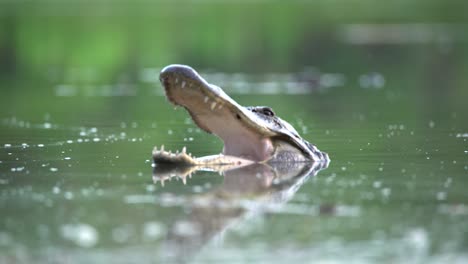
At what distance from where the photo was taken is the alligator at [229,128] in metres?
10.7

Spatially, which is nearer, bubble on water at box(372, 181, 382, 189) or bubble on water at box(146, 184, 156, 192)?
bubble on water at box(146, 184, 156, 192)

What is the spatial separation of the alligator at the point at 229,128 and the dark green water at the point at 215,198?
1.36 feet

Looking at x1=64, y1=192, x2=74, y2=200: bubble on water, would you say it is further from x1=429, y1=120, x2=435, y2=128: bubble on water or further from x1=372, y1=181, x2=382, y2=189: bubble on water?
x1=429, y1=120, x2=435, y2=128: bubble on water

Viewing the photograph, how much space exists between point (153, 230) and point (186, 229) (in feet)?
0.71

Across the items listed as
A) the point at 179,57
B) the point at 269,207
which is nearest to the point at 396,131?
the point at 269,207

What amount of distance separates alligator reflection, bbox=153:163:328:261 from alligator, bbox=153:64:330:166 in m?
0.13

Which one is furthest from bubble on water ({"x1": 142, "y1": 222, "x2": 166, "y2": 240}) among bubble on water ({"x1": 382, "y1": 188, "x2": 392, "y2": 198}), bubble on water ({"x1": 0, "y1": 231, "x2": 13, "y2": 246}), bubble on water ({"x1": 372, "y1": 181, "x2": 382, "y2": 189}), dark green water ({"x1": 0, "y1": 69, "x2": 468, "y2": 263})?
bubble on water ({"x1": 372, "y1": 181, "x2": 382, "y2": 189})

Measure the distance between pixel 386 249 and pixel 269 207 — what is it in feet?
5.21

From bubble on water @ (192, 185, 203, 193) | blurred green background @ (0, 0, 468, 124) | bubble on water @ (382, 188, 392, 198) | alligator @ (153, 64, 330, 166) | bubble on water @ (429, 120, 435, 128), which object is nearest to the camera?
bubble on water @ (382, 188, 392, 198)

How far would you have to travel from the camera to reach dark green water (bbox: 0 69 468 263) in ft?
24.2

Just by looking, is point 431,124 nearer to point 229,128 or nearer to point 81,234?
point 229,128

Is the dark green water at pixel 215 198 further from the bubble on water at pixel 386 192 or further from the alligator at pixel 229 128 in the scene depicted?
the alligator at pixel 229 128

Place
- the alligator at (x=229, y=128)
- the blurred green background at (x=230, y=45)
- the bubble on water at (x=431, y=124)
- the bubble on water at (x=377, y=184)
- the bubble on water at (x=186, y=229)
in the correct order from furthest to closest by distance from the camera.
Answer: the blurred green background at (x=230, y=45) → the bubble on water at (x=431, y=124) → the alligator at (x=229, y=128) → the bubble on water at (x=377, y=184) → the bubble on water at (x=186, y=229)

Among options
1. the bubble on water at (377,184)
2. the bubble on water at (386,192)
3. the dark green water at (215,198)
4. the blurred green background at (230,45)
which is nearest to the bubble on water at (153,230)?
the dark green water at (215,198)
